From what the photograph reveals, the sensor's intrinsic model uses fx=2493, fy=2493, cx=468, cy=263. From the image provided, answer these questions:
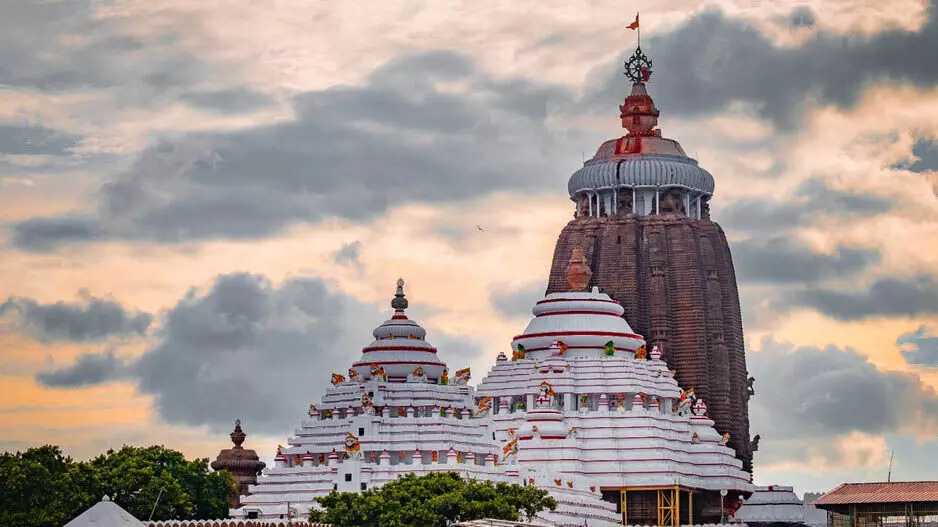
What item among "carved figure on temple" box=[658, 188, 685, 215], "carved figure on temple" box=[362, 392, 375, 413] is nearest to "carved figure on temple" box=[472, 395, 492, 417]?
"carved figure on temple" box=[362, 392, 375, 413]

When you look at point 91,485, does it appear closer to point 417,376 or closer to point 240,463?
point 417,376

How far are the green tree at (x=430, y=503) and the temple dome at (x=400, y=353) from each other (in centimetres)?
1870

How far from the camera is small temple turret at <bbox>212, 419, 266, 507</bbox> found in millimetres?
158000

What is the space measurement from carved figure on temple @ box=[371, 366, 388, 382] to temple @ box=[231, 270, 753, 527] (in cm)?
8

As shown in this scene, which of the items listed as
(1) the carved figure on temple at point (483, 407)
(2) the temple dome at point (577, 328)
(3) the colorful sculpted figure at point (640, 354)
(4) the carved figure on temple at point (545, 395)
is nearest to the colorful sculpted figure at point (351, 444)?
(1) the carved figure on temple at point (483, 407)

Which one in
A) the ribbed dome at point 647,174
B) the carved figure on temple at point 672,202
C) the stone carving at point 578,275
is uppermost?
the ribbed dome at point 647,174

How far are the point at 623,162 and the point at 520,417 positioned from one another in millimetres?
25478

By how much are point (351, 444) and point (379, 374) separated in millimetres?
8495

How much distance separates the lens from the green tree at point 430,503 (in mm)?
116000

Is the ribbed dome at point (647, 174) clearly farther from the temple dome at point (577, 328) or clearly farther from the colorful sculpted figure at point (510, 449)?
the colorful sculpted figure at point (510, 449)

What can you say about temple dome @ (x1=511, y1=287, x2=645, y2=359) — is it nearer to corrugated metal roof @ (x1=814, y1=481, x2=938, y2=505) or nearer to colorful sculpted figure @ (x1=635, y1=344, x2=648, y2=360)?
colorful sculpted figure @ (x1=635, y1=344, x2=648, y2=360)

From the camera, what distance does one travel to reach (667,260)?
156 meters

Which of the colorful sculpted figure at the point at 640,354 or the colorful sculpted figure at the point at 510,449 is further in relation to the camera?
the colorful sculpted figure at the point at 640,354

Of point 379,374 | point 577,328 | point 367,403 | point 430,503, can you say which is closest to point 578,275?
point 577,328
